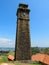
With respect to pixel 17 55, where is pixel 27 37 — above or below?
above

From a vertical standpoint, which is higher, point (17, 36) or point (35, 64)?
point (17, 36)

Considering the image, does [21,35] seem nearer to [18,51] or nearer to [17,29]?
[17,29]

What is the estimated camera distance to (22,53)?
41.6 feet

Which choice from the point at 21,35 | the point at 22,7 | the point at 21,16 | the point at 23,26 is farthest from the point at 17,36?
the point at 22,7

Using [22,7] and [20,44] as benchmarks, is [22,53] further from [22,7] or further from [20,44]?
[22,7]

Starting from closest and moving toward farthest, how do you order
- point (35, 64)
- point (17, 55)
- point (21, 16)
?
point (35, 64) < point (17, 55) < point (21, 16)

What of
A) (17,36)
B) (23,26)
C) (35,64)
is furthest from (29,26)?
(35,64)

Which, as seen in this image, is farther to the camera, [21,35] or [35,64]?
[21,35]

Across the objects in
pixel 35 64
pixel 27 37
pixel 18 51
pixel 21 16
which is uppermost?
pixel 21 16

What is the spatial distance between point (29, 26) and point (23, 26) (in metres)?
0.62

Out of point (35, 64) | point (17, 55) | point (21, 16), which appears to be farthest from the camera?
point (21, 16)

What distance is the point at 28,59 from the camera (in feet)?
41.8

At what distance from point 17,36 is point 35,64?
10.7 feet

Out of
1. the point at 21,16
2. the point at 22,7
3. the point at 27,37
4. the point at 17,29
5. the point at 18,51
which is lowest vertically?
the point at 18,51
